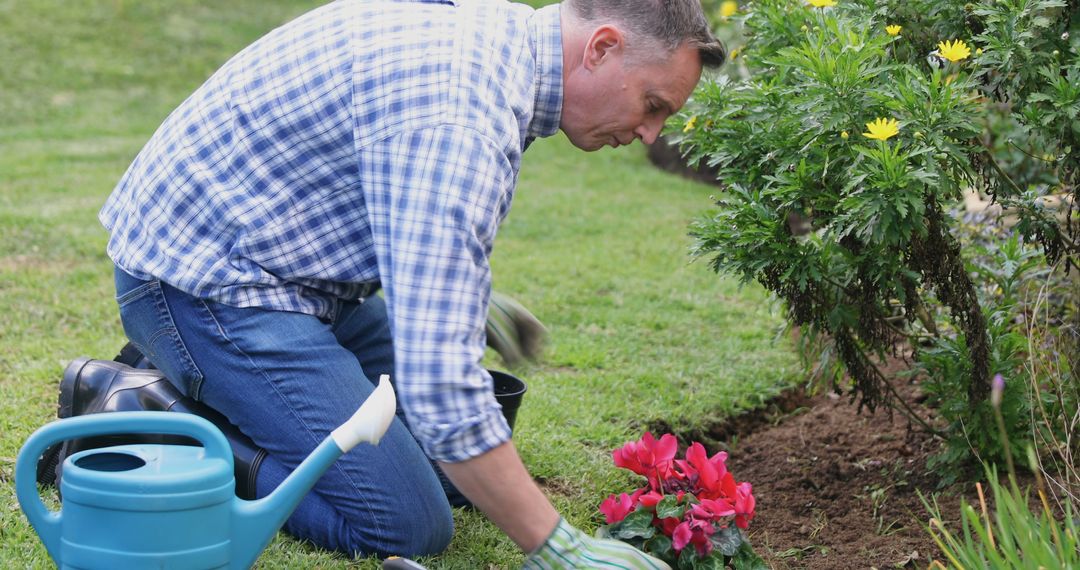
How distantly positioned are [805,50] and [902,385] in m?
1.79

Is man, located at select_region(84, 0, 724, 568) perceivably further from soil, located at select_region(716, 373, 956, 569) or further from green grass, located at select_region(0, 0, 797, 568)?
soil, located at select_region(716, 373, 956, 569)

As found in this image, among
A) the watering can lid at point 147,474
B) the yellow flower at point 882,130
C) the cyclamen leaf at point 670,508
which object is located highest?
the yellow flower at point 882,130

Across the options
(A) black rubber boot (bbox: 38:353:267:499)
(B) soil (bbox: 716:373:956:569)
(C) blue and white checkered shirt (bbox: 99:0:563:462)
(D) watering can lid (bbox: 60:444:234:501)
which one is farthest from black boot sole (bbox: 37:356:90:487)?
(B) soil (bbox: 716:373:956:569)

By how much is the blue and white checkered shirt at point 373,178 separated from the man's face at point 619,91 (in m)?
0.05

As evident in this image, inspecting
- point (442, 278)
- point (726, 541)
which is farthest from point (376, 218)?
point (726, 541)

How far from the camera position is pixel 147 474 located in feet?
5.66

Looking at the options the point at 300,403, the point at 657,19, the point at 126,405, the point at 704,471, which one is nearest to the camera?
the point at 657,19

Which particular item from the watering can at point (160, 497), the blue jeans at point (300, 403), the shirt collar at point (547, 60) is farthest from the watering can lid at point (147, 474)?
the shirt collar at point (547, 60)

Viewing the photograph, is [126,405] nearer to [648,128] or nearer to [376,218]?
[376,218]

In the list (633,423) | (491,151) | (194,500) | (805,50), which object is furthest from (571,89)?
(633,423)

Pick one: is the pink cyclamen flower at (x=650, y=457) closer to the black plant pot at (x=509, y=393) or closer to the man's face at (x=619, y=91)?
the black plant pot at (x=509, y=393)

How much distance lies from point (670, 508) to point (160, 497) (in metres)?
0.96

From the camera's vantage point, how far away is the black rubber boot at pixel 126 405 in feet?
8.04

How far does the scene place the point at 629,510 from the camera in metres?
2.19
